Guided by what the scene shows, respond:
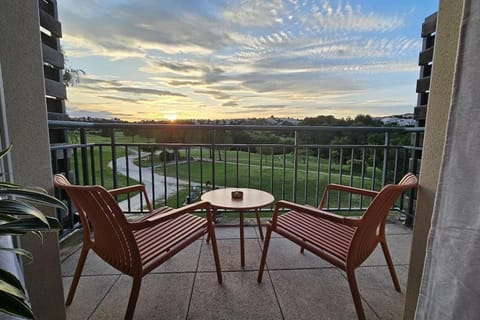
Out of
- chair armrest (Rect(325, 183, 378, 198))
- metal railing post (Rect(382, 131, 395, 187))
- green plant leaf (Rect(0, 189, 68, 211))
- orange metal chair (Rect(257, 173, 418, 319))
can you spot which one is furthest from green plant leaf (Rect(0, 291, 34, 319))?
metal railing post (Rect(382, 131, 395, 187))

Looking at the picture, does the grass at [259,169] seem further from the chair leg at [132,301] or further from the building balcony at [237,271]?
the chair leg at [132,301]

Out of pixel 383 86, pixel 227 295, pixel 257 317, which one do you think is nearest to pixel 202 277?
pixel 227 295

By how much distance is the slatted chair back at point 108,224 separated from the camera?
1.18m

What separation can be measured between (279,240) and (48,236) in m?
1.88

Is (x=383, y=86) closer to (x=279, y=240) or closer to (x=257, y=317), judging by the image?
(x=279, y=240)

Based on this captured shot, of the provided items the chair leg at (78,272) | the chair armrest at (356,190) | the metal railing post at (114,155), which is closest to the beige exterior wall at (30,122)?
the chair leg at (78,272)

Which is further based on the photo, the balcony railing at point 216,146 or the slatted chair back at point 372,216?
the balcony railing at point 216,146

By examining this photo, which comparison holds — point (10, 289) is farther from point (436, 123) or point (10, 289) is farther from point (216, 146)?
point (216, 146)

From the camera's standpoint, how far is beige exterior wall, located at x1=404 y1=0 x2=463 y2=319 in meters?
0.89

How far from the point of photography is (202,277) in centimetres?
176

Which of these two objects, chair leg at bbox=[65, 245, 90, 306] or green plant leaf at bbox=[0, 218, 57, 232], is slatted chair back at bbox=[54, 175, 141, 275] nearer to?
chair leg at bbox=[65, 245, 90, 306]

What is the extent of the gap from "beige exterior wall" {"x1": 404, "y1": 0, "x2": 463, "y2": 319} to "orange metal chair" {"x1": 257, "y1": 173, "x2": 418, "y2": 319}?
7.2 inches

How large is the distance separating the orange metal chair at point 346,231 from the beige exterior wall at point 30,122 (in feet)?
4.13

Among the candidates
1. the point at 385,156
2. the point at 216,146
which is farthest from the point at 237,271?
the point at 385,156
